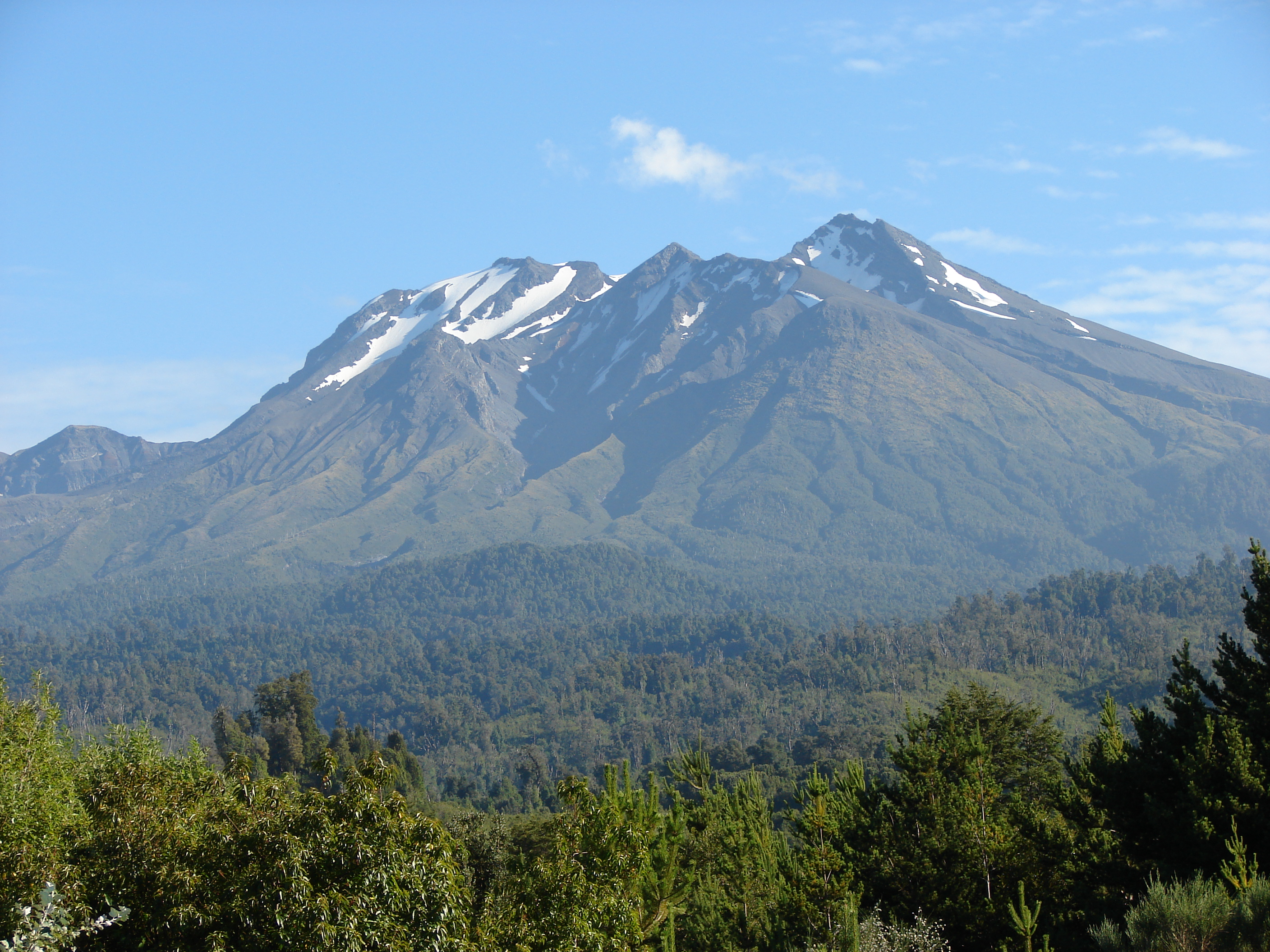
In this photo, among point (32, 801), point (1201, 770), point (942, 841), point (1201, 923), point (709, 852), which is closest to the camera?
point (1201, 923)

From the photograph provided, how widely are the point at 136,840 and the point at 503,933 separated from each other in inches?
253

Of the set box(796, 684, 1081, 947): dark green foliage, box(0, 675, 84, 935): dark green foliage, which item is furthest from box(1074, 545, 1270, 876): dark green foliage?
box(0, 675, 84, 935): dark green foliage

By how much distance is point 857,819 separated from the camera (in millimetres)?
35562

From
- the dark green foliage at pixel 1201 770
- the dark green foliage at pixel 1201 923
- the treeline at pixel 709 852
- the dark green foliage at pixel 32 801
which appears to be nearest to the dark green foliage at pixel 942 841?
the treeline at pixel 709 852

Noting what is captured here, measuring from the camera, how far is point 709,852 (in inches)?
1610

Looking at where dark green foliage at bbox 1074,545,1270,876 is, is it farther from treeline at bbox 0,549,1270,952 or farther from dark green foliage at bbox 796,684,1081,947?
dark green foliage at bbox 796,684,1081,947

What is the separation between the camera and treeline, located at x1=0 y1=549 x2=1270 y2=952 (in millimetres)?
15570

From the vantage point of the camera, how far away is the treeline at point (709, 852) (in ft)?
51.1

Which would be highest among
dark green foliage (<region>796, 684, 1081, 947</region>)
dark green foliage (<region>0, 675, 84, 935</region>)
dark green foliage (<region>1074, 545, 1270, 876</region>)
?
dark green foliage (<region>0, 675, 84, 935</region>)

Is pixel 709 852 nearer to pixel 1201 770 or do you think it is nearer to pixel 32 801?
pixel 1201 770

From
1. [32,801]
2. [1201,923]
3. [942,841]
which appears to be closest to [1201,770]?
[1201,923]

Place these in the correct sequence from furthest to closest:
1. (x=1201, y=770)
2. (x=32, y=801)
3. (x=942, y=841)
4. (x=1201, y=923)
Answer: (x=942, y=841) < (x=1201, y=770) < (x=32, y=801) < (x=1201, y=923)

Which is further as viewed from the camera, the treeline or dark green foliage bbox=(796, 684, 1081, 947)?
dark green foliage bbox=(796, 684, 1081, 947)

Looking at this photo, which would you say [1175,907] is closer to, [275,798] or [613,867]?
[613,867]
